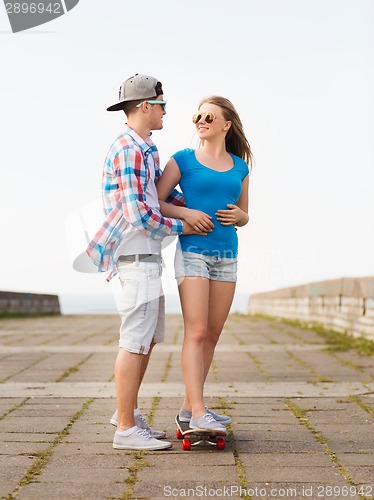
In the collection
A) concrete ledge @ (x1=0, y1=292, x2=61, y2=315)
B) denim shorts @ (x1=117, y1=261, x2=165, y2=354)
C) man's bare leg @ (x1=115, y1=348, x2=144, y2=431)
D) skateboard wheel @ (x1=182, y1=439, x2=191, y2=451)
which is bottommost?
Answer: concrete ledge @ (x1=0, y1=292, x2=61, y2=315)

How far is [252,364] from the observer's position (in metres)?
7.86

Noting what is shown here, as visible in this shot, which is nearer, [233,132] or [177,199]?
[177,199]

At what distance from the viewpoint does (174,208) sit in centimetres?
419

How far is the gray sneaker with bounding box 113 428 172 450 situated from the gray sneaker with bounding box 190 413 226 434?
0.16 metres

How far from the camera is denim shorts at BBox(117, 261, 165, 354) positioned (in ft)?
13.2

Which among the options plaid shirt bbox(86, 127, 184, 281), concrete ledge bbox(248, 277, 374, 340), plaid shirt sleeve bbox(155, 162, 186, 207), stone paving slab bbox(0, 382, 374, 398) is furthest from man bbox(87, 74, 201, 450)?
concrete ledge bbox(248, 277, 374, 340)

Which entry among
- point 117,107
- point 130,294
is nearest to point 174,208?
point 130,294

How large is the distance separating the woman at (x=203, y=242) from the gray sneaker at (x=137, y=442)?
0.19m

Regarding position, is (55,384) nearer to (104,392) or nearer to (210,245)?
(104,392)

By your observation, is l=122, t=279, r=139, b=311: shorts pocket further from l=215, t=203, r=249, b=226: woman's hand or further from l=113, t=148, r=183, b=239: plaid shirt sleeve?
l=215, t=203, r=249, b=226: woman's hand

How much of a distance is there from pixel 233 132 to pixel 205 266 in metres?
0.82

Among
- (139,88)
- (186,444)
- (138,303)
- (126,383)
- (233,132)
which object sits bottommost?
(186,444)

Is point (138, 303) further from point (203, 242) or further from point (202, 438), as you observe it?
point (202, 438)

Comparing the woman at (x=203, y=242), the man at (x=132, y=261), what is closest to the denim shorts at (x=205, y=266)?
the woman at (x=203, y=242)
